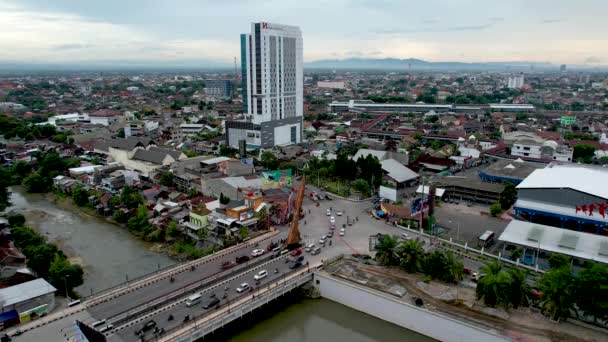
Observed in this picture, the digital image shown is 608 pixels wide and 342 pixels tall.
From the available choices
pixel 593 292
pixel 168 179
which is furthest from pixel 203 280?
pixel 168 179

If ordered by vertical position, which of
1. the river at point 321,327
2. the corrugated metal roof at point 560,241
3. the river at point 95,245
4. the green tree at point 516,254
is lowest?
the river at point 321,327

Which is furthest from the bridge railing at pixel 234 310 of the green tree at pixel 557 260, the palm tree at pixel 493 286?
the green tree at pixel 557 260

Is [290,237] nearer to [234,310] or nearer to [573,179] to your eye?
[234,310]

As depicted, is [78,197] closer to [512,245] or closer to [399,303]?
[399,303]

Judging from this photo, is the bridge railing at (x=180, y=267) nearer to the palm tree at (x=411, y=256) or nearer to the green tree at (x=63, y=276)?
the green tree at (x=63, y=276)

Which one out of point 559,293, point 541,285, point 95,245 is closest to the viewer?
point 559,293

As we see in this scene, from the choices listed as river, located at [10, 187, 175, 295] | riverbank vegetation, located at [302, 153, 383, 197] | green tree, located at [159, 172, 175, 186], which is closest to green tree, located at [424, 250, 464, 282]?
riverbank vegetation, located at [302, 153, 383, 197]
